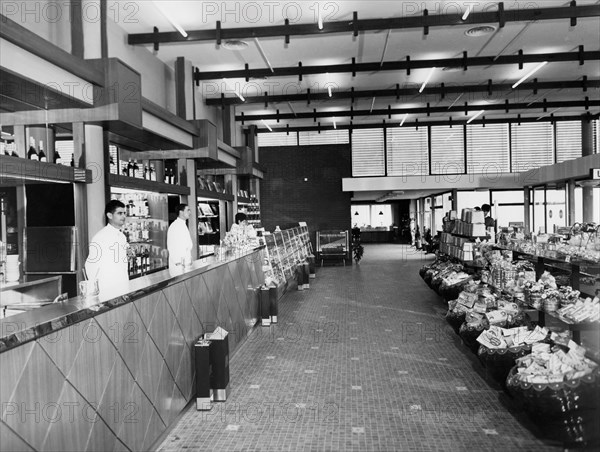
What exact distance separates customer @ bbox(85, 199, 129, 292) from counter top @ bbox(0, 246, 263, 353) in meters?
0.58

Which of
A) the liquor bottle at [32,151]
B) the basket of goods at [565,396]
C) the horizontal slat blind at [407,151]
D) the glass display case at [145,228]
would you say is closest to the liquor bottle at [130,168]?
the glass display case at [145,228]

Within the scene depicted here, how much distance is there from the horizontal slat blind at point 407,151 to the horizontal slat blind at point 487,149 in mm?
1381

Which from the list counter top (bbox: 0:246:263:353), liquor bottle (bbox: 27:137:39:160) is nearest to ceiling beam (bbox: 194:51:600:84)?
liquor bottle (bbox: 27:137:39:160)

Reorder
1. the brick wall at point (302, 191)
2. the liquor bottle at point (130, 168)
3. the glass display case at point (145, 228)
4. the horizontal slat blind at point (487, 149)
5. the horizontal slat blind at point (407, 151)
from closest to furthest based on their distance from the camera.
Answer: the glass display case at point (145, 228)
the liquor bottle at point (130, 168)
the horizontal slat blind at point (487, 149)
the horizontal slat blind at point (407, 151)
the brick wall at point (302, 191)

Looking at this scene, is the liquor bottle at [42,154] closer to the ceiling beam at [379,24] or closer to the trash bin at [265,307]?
the ceiling beam at [379,24]

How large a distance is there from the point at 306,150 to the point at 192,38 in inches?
396

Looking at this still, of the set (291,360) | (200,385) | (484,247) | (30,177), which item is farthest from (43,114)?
(484,247)

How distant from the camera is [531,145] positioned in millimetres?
15477

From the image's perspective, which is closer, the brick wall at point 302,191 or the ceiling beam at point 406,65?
the ceiling beam at point 406,65

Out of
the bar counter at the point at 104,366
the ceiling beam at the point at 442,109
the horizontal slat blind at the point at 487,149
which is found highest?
the ceiling beam at the point at 442,109

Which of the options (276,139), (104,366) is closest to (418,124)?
(276,139)

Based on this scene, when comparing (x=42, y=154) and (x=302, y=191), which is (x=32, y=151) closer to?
(x=42, y=154)

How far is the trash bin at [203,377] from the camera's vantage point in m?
4.17

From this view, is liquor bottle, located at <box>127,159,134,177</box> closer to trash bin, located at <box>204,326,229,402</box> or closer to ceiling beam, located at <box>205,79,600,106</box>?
ceiling beam, located at <box>205,79,600,106</box>
